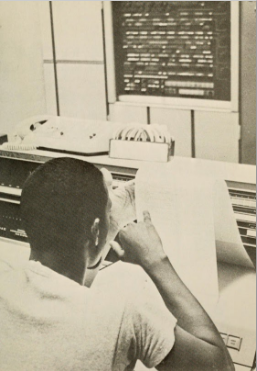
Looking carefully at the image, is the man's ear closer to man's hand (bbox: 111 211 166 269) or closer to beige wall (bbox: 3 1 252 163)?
man's hand (bbox: 111 211 166 269)

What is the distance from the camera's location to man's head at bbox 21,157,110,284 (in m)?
1.75

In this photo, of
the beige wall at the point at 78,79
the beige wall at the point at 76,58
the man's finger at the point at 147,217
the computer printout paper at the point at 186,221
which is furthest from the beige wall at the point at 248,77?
the beige wall at the point at 76,58

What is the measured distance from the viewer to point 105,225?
175 cm

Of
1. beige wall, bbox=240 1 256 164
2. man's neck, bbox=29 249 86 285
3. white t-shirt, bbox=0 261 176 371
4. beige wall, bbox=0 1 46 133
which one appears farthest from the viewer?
beige wall, bbox=0 1 46 133

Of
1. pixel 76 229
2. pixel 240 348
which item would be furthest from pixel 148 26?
pixel 240 348

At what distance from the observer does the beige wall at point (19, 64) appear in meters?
1.90

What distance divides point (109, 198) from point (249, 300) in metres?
0.52

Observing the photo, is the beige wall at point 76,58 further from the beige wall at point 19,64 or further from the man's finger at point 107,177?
the man's finger at point 107,177

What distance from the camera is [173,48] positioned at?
5.45 ft

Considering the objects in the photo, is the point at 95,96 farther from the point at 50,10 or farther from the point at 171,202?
the point at 171,202

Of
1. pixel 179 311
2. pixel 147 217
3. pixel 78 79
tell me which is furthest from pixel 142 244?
pixel 78 79

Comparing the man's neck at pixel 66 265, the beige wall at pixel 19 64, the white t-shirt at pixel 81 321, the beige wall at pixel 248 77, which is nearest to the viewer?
the beige wall at pixel 248 77

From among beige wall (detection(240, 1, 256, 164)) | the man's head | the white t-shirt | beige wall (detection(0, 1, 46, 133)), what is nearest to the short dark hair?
the man's head

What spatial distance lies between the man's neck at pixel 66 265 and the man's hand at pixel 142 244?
140mm
